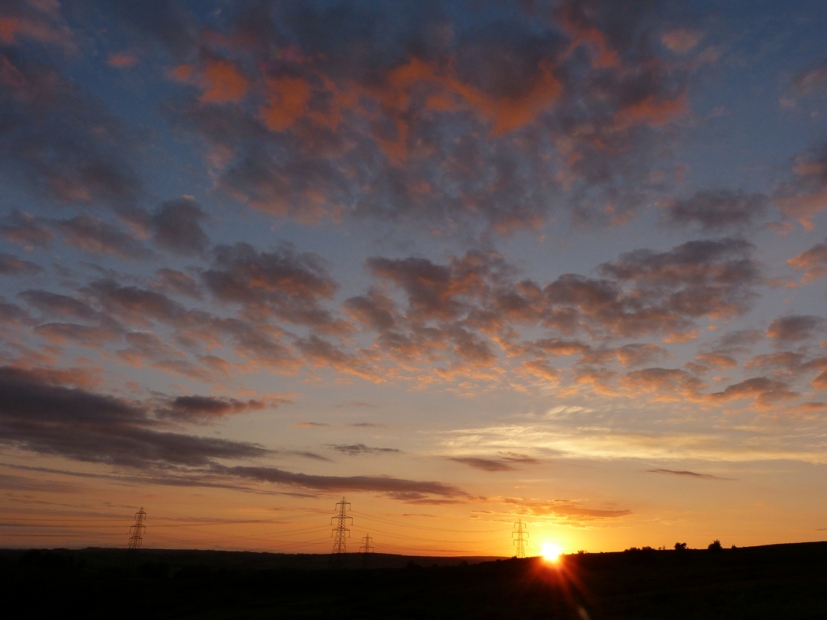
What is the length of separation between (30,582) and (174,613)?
110ft

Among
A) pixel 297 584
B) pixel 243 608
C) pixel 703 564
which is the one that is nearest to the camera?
pixel 703 564

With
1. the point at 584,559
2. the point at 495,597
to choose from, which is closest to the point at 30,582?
the point at 495,597

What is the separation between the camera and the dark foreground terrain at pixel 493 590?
44781 millimetres

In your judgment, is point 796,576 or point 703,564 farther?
point 703,564

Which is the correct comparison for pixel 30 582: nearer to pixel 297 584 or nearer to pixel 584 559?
pixel 297 584

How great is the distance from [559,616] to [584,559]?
29.7 m

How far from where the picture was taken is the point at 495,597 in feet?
193

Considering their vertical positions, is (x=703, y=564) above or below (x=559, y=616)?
above

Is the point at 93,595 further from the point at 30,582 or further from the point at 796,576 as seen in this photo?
the point at 796,576

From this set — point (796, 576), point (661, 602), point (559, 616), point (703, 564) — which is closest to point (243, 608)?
point (559, 616)

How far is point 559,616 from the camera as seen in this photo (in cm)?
4638

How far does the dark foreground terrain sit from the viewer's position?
4478 cm

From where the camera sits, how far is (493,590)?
6272 cm

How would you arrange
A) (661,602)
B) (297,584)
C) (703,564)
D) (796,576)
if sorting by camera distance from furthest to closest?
(297,584) < (703,564) < (796,576) < (661,602)
